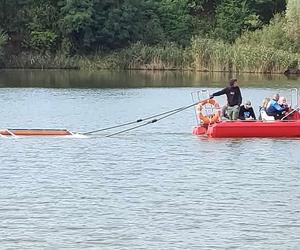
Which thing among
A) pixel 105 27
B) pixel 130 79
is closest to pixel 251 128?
pixel 130 79

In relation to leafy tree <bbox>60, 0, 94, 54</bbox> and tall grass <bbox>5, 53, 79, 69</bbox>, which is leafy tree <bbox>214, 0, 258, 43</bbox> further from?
tall grass <bbox>5, 53, 79, 69</bbox>

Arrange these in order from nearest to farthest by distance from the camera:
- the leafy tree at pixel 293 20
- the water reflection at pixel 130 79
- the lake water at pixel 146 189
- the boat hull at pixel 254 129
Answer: the lake water at pixel 146 189, the boat hull at pixel 254 129, the water reflection at pixel 130 79, the leafy tree at pixel 293 20

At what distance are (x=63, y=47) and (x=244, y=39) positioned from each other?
46.4 ft

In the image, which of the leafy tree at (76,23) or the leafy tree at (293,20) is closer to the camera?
the leafy tree at (293,20)

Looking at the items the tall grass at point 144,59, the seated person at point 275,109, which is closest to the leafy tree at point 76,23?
the tall grass at point 144,59

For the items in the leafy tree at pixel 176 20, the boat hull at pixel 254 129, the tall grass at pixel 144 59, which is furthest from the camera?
the leafy tree at pixel 176 20

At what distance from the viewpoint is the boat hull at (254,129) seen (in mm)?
26438

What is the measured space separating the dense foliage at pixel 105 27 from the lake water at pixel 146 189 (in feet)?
130

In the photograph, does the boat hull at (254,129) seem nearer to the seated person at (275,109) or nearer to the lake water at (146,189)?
the lake water at (146,189)

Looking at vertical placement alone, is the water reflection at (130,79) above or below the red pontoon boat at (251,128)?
below

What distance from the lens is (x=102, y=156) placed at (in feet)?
77.5

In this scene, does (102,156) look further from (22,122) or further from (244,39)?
(244,39)

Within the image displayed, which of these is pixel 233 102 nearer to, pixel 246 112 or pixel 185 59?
pixel 246 112

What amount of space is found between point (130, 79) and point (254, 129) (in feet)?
111
